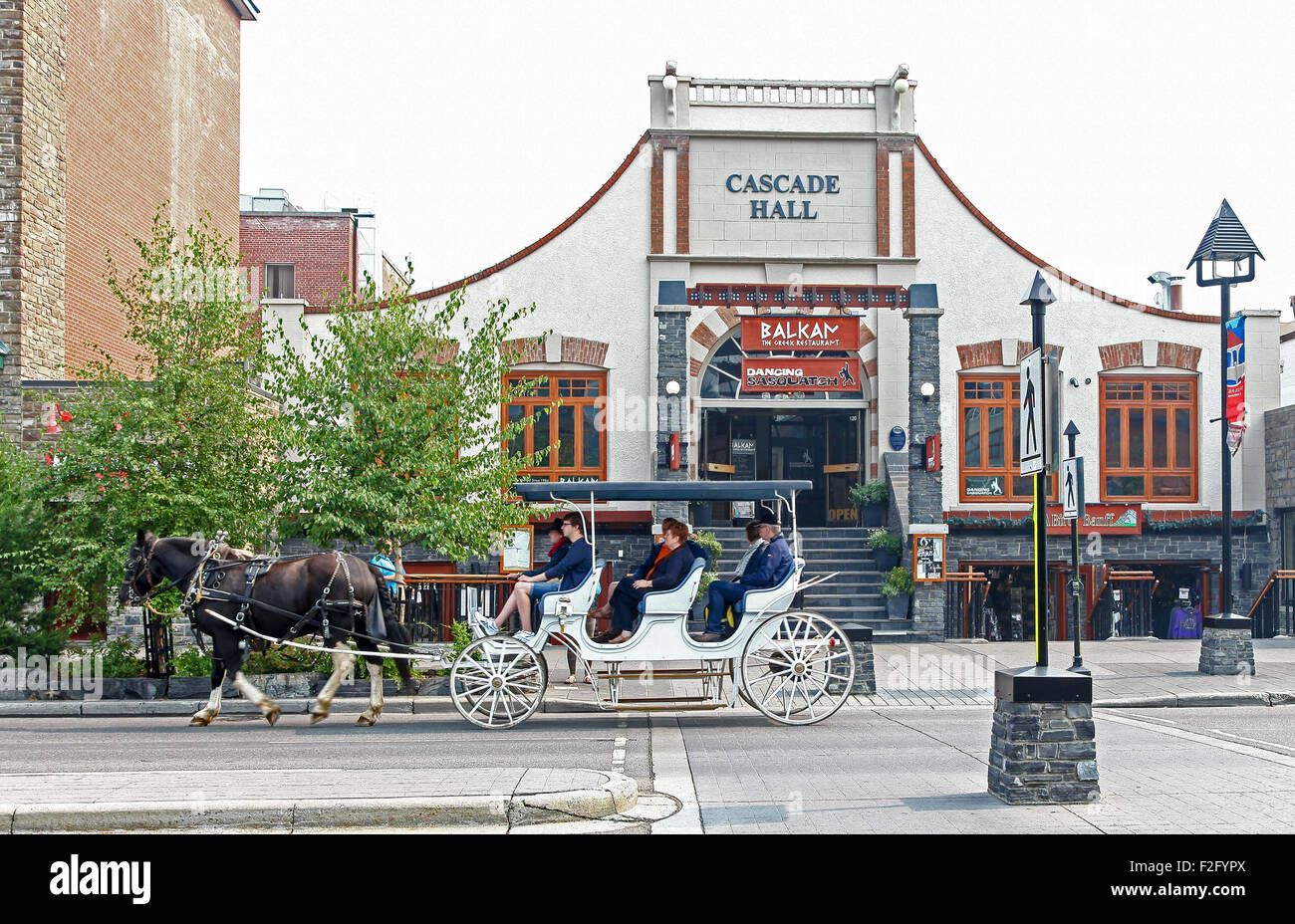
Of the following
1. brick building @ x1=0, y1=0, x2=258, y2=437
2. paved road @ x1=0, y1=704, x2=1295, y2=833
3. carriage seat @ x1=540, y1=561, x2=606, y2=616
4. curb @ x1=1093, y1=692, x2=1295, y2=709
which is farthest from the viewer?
brick building @ x1=0, y1=0, x2=258, y2=437

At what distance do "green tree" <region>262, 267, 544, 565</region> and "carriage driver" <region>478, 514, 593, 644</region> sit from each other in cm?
242

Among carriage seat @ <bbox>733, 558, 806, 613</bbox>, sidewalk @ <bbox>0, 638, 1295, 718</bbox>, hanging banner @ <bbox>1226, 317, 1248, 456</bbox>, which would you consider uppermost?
hanging banner @ <bbox>1226, 317, 1248, 456</bbox>

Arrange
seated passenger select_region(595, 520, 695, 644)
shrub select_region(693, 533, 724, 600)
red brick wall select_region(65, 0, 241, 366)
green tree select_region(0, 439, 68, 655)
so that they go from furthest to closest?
red brick wall select_region(65, 0, 241, 366) → shrub select_region(693, 533, 724, 600) → green tree select_region(0, 439, 68, 655) → seated passenger select_region(595, 520, 695, 644)

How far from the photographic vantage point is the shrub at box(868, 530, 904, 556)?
21.2 m

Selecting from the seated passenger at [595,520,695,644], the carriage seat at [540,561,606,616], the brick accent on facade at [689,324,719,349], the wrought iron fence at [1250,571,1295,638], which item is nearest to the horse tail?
the carriage seat at [540,561,606,616]

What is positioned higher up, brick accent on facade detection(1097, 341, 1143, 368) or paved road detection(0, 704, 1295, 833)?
brick accent on facade detection(1097, 341, 1143, 368)

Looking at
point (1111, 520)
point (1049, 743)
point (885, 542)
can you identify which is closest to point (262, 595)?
point (1049, 743)

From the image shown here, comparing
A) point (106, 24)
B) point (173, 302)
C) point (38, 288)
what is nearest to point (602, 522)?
point (173, 302)

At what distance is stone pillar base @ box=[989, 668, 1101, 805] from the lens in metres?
7.58

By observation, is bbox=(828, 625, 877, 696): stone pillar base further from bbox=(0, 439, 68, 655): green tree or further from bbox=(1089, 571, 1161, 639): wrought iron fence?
bbox=(0, 439, 68, 655): green tree

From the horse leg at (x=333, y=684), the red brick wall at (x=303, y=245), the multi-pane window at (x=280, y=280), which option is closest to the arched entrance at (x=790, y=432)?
the horse leg at (x=333, y=684)

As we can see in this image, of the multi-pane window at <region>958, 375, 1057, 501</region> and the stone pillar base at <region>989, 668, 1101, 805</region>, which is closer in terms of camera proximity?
the stone pillar base at <region>989, 668, 1101, 805</region>

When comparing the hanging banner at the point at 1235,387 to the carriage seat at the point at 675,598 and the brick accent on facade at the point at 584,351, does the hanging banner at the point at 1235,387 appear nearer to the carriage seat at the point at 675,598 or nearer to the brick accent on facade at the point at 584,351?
the carriage seat at the point at 675,598
